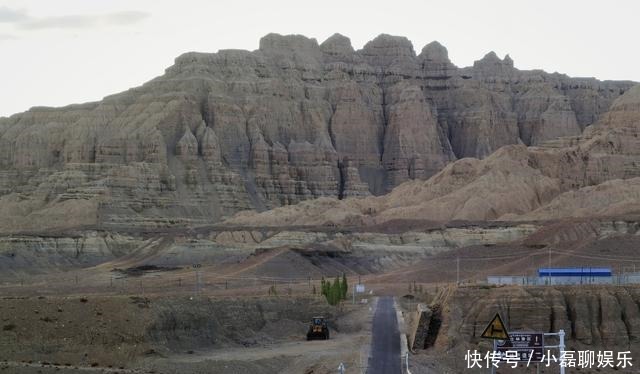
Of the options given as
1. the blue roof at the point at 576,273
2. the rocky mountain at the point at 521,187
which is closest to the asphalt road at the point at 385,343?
the blue roof at the point at 576,273

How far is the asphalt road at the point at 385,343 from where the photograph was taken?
189ft

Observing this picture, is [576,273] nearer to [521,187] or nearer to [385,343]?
[385,343]

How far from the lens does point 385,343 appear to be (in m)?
66.3

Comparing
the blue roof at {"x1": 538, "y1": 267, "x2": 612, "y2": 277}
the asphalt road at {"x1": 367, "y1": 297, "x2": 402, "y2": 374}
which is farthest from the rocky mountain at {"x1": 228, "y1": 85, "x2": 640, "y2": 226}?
the blue roof at {"x1": 538, "y1": 267, "x2": 612, "y2": 277}

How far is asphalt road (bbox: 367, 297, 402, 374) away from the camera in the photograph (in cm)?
5756

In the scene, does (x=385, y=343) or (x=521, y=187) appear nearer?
(x=385, y=343)

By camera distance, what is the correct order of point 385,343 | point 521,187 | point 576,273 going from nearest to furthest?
point 385,343, point 576,273, point 521,187

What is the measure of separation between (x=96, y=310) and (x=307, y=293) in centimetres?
2796

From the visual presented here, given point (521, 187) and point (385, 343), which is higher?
point (521, 187)

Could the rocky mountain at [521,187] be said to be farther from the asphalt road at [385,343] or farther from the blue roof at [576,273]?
the blue roof at [576,273]

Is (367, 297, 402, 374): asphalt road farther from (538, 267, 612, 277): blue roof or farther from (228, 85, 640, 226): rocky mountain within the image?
(228, 85, 640, 226): rocky mountain

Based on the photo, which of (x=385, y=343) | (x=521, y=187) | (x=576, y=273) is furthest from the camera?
(x=521, y=187)

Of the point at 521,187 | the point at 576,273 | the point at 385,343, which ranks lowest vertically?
the point at 385,343

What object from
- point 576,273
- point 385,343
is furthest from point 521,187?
point 385,343
